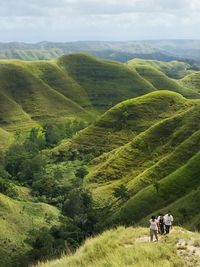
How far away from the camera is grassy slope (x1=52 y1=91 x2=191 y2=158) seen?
163125 mm

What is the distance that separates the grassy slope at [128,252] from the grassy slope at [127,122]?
423 ft

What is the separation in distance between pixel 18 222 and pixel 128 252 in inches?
2850

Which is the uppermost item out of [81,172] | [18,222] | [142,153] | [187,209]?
[187,209]

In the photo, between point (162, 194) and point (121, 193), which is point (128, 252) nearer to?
point (162, 194)

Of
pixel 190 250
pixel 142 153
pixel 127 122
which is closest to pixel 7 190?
pixel 142 153

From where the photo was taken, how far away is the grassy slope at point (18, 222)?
83000mm

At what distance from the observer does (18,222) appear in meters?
94.1

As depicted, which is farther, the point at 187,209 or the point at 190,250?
the point at 187,209

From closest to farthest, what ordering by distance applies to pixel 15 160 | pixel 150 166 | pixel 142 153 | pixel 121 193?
pixel 121 193
pixel 150 166
pixel 142 153
pixel 15 160

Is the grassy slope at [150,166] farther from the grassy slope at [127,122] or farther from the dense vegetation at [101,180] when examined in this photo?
the grassy slope at [127,122]

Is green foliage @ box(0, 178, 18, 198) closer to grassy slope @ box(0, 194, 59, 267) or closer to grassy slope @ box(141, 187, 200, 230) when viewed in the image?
grassy slope @ box(0, 194, 59, 267)

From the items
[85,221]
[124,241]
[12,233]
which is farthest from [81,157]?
[124,241]

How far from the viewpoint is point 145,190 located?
99.9m

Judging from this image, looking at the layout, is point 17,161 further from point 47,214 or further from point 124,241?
point 124,241
